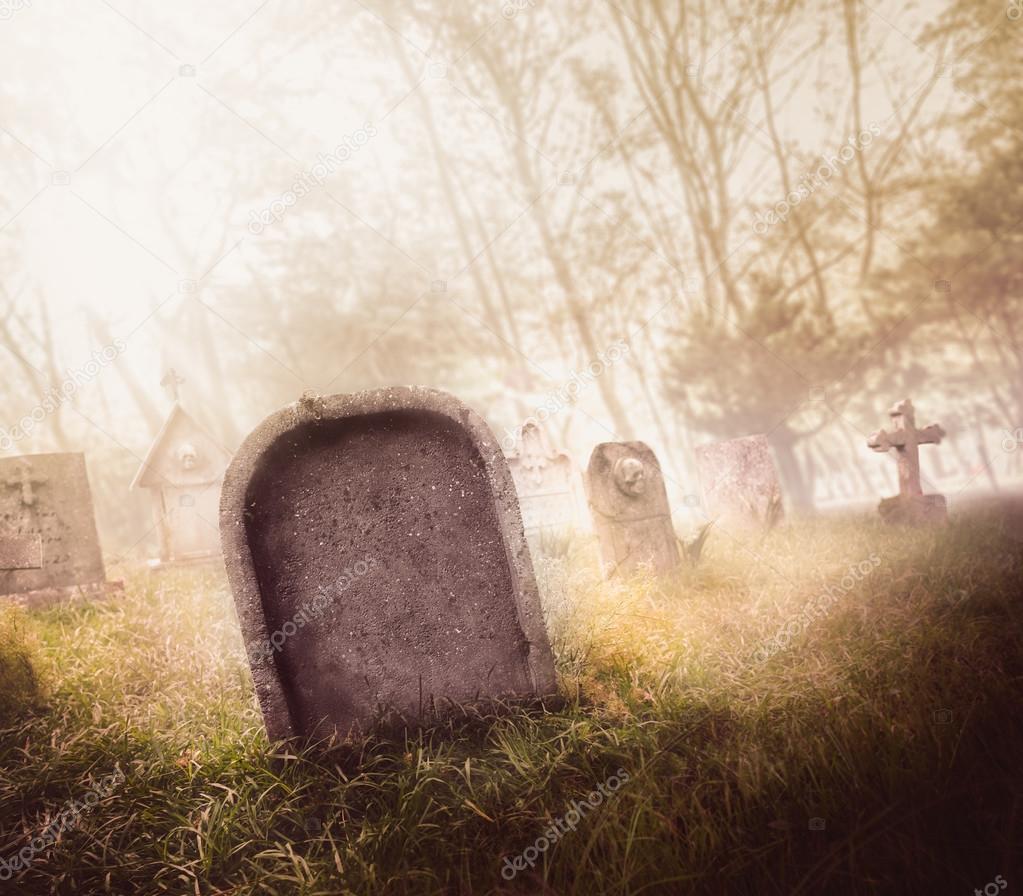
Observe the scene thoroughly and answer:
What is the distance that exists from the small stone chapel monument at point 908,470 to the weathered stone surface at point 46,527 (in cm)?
743

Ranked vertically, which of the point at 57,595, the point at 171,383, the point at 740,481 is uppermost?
the point at 171,383

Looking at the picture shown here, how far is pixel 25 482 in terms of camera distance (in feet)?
16.6

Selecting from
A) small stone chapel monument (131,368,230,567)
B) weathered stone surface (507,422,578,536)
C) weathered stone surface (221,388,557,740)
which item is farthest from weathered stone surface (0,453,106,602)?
weathered stone surface (507,422,578,536)

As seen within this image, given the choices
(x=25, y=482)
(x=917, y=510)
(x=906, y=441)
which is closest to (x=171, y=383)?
(x=25, y=482)

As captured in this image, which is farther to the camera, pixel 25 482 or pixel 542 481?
pixel 542 481

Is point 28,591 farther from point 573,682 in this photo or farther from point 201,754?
point 573,682

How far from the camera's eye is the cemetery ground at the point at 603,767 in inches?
64.8

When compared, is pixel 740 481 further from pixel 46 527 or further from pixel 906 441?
pixel 46 527

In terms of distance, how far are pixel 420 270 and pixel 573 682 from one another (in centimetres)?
1251

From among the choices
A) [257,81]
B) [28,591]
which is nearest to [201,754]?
[28,591]

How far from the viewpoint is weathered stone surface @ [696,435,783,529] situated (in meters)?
6.94

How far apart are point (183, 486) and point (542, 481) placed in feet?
14.4

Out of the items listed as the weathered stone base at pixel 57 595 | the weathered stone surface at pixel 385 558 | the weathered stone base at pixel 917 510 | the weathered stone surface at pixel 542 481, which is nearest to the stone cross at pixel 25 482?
the weathered stone base at pixel 57 595

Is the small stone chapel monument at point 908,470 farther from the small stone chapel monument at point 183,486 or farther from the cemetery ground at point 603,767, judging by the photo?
the small stone chapel monument at point 183,486
